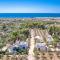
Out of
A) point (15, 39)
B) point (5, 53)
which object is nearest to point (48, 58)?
point (5, 53)

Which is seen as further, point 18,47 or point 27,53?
point 18,47

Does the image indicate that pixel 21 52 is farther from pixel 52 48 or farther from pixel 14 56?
pixel 52 48

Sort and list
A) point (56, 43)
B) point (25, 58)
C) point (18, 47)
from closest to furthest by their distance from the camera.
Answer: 1. point (25, 58)
2. point (18, 47)
3. point (56, 43)

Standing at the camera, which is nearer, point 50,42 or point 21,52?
point 21,52

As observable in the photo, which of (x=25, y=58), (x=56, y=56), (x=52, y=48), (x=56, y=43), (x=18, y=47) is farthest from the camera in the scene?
(x=56, y=43)

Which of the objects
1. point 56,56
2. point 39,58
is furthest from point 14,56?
point 56,56

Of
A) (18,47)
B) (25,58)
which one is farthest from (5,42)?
(25,58)

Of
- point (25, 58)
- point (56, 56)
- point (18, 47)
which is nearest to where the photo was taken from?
point (25, 58)

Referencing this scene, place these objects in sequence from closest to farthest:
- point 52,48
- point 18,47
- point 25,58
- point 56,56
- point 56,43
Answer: point 25,58, point 56,56, point 18,47, point 52,48, point 56,43

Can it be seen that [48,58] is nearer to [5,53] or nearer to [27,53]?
[27,53]
